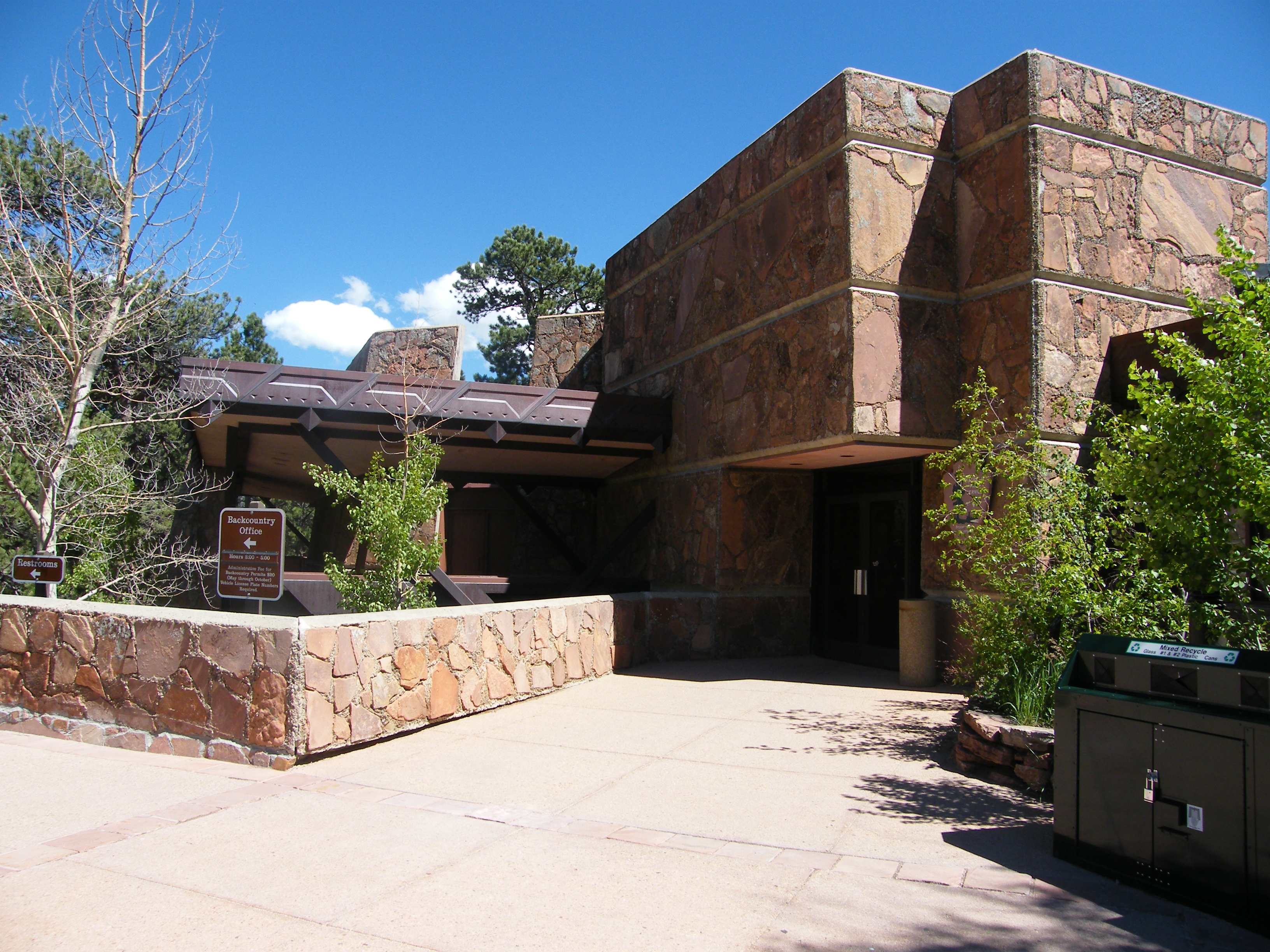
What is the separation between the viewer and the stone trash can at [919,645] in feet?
32.7

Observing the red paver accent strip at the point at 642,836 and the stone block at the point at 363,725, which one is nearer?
the red paver accent strip at the point at 642,836

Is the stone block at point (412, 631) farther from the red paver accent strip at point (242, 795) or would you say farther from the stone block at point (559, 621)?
the stone block at point (559, 621)

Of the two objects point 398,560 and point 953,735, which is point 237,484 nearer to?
point 398,560

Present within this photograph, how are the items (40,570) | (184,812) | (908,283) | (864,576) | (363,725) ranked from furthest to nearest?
(864,576) < (908,283) < (40,570) < (363,725) < (184,812)

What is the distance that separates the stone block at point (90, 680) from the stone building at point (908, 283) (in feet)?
21.3

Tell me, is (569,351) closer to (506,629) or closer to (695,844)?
(506,629)

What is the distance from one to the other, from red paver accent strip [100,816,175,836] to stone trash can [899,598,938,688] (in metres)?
7.51

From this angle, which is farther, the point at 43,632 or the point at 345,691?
the point at 43,632

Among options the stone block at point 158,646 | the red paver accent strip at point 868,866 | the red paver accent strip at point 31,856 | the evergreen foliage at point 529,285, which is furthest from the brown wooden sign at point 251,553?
the evergreen foliage at point 529,285

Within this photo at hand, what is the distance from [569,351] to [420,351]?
3.42 meters

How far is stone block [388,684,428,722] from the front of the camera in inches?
286

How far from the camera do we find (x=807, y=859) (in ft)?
15.3

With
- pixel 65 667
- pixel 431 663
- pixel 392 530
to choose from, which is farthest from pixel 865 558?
pixel 65 667

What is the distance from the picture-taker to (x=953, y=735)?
7.36 m
